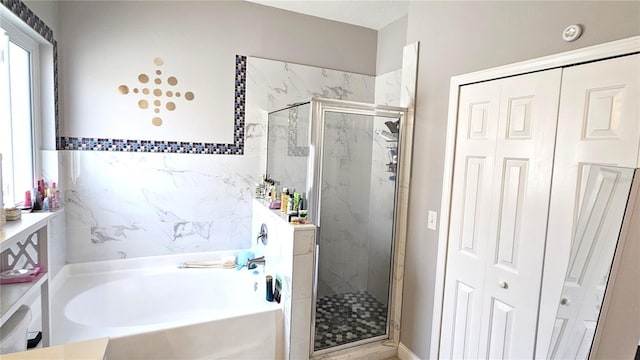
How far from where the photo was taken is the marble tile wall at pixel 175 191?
263 cm

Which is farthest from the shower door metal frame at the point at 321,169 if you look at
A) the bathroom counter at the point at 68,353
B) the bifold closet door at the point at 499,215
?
the bathroom counter at the point at 68,353

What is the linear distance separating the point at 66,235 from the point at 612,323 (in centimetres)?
328

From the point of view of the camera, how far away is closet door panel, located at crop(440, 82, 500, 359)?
72.8 inches

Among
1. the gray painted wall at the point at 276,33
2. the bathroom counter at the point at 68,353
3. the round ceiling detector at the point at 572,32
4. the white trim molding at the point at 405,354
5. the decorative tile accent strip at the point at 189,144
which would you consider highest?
the gray painted wall at the point at 276,33

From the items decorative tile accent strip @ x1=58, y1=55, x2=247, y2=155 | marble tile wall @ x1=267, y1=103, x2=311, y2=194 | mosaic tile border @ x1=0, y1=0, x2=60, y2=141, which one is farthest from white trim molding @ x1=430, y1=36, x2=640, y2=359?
mosaic tile border @ x1=0, y1=0, x2=60, y2=141

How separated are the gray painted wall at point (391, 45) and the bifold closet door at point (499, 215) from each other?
138 cm

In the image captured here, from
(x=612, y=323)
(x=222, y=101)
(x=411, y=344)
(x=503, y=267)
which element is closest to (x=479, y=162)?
(x=503, y=267)

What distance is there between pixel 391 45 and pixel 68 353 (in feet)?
10.9

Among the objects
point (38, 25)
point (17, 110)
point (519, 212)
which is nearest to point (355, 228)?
point (519, 212)

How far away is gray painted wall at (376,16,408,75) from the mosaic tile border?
2805 millimetres

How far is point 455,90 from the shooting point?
6.64 feet

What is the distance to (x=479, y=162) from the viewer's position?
6.21ft

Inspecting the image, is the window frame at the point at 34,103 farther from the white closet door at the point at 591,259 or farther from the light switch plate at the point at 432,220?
the white closet door at the point at 591,259

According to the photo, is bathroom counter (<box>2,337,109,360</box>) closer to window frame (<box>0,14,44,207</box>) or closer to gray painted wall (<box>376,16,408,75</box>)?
window frame (<box>0,14,44,207</box>)
